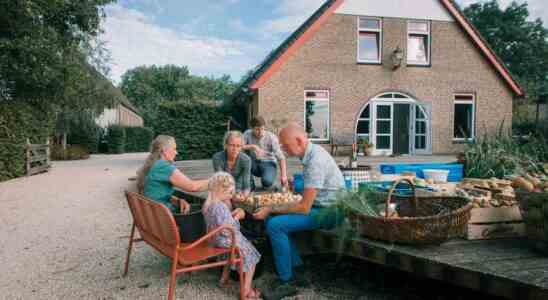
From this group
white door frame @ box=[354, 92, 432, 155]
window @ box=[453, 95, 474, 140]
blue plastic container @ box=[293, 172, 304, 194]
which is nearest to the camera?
blue plastic container @ box=[293, 172, 304, 194]

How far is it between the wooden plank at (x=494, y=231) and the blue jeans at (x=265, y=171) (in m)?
3.27

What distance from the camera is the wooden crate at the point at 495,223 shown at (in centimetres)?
285

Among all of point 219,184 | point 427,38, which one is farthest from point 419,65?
point 219,184

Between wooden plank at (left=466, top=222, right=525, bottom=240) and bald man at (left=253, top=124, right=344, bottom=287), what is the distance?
3.31 feet

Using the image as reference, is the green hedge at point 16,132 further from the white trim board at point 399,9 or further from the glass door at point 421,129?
the glass door at point 421,129

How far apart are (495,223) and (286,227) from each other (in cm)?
159

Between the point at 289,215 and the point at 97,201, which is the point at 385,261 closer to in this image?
the point at 289,215

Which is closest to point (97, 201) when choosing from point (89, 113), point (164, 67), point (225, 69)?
point (89, 113)

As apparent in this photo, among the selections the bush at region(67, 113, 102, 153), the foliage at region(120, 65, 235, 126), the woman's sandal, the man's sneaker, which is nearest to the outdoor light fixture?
the man's sneaker

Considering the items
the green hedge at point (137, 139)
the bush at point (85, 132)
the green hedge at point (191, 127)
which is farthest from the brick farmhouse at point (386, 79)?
the green hedge at point (137, 139)

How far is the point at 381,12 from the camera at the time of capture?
1475 cm

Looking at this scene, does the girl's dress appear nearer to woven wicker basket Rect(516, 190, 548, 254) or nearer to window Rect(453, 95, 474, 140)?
woven wicker basket Rect(516, 190, 548, 254)

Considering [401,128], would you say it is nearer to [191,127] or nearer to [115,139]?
[191,127]

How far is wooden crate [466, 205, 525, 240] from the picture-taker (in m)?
2.85
